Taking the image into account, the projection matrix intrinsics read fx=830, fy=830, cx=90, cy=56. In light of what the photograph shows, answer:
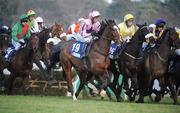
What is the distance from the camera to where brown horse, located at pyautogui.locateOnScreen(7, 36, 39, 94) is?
26.1 meters

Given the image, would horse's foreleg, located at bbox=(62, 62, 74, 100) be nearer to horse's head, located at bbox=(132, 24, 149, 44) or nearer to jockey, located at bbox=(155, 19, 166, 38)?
horse's head, located at bbox=(132, 24, 149, 44)

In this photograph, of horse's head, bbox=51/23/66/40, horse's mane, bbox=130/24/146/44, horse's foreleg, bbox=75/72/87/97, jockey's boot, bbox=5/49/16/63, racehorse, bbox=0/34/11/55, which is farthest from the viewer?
horse's head, bbox=51/23/66/40

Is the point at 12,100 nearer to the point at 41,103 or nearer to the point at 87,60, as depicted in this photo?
the point at 41,103

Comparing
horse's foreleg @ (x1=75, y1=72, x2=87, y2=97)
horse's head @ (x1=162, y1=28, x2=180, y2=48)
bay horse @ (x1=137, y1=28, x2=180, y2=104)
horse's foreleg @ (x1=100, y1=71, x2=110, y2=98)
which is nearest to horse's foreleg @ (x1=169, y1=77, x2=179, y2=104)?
bay horse @ (x1=137, y1=28, x2=180, y2=104)

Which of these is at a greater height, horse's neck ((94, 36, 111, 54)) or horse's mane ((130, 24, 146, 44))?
horse's mane ((130, 24, 146, 44))

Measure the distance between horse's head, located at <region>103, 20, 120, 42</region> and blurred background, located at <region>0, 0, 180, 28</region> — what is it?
3549 centimetres

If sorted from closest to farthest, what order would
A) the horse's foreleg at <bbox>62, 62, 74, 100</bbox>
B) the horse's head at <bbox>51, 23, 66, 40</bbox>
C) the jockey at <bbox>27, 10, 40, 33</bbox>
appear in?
the horse's foreleg at <bbox>62, 62, 74, 100</bbox>
the jockey at <bbox>27, 10, 40, 33</bbox>
the horse's head at <bbox>51, 23, 66, 40</bbox>

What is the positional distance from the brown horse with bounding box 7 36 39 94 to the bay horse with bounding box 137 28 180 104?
150 inches

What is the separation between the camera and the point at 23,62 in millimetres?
26234

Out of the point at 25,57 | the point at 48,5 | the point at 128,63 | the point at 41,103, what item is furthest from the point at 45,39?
the point at 48,5

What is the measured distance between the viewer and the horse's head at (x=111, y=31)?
963 inches

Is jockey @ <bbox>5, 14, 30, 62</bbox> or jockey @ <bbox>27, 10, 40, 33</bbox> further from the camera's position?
jockey @ <bbox>27, 10, 40, 33</bbox>

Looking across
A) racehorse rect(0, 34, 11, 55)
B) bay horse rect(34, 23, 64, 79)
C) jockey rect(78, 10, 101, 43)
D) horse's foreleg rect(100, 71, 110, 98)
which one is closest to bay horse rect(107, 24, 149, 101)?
horse's foreleg rect(100, 71, 110, 98)

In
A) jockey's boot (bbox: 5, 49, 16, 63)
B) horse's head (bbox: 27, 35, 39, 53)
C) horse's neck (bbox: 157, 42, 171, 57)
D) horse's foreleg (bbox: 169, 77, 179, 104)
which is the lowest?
horse's foreleg (bbox: 169, 77, 179, 104)
